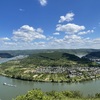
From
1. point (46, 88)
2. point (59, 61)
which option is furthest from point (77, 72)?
point (59, 61)

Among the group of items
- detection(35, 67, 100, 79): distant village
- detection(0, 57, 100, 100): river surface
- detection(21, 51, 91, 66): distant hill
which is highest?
detection(21, 51, 91, 66): distant hill

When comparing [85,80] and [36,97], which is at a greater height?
[36,97]

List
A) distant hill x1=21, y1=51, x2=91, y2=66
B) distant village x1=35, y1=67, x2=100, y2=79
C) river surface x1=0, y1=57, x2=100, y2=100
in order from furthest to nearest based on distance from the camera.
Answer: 1. distant hill x1=21, y1=51, x2=91, y2=66
2. distant village x1=35, y1=67, x2=100, y2=79
3. river surface x1=0, y1=57, x2=100, y2=100

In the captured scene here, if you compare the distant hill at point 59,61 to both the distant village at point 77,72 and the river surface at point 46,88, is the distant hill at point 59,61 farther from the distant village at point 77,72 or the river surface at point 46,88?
the river surface at point 46,88

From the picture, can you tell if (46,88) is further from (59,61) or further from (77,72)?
(59,61)

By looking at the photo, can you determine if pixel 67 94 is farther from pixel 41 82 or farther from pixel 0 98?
pixel 41 82

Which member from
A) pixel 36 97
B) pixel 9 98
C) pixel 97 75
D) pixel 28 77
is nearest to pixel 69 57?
pixel 97 75

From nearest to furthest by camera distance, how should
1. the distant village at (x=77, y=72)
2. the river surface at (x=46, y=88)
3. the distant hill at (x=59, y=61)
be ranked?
the river surface at (x=46, y=88)
the distant village at (x=77, y=72)
the distant hill at (x=59, y=61)

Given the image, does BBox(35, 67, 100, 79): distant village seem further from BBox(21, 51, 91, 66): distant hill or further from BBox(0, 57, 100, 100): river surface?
BBox(21, 51, 91, 66): distant hill

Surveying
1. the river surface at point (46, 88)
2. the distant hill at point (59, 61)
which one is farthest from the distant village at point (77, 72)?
the distant hill at point (59, 61)

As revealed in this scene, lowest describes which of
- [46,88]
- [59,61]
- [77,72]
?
[46,88]

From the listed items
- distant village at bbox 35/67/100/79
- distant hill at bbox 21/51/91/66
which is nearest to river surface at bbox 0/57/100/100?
distant village at bbox 35/67/100/79
